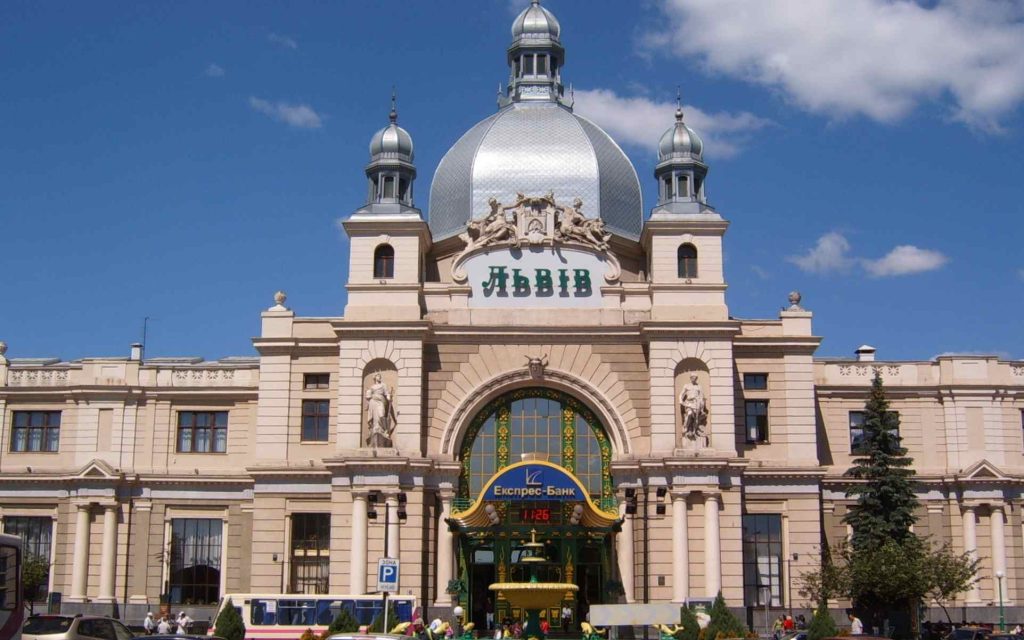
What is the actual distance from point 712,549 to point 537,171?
1956cm

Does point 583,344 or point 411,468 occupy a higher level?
point 583,344

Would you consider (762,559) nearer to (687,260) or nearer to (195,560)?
(687,260)

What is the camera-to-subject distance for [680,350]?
4934 cm

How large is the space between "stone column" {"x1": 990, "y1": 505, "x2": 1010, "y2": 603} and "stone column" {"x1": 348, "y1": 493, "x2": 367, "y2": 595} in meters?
25.3

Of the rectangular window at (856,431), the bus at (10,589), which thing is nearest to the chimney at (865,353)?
the rectangular window at (856,431)

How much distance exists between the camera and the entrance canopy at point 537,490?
4700 centimetres

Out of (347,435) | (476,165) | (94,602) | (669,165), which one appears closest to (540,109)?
(476,165)

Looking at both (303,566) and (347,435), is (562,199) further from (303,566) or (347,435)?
(303,566)

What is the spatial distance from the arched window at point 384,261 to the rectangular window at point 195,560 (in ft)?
41.9

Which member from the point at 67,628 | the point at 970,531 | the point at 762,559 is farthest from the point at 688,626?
the point at 67,628

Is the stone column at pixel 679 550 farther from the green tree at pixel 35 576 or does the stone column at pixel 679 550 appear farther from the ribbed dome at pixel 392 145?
the green tree at pixel 35 576

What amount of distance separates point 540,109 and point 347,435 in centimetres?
1995

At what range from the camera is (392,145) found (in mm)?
55250

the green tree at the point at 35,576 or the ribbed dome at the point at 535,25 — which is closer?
the green tree at the point at 35,576
